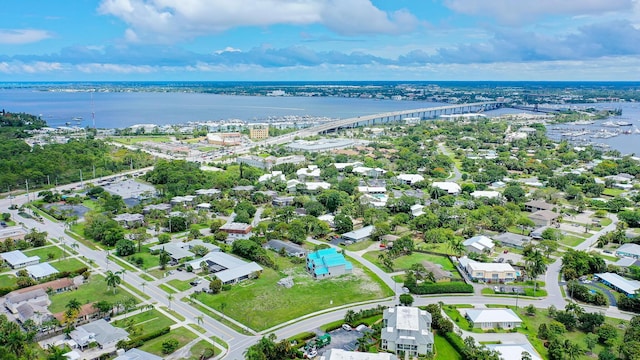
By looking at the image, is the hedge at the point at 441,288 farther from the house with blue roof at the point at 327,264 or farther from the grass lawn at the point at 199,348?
the grass lawn at the point at 199,348

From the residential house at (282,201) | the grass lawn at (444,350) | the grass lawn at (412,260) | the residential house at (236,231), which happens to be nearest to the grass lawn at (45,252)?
the residential house at (236,231)

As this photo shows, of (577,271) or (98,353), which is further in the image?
(577,271)

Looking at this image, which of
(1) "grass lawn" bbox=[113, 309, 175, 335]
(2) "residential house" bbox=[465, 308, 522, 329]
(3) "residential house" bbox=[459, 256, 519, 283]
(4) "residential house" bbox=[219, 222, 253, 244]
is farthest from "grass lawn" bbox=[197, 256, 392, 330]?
(4) "residential house" bbox=[219, 222, 253, 244]

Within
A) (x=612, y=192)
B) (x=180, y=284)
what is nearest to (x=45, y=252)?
(x=180, y=284)

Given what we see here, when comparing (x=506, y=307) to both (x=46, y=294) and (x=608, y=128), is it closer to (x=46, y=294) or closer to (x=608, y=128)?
(x=46, y=294)

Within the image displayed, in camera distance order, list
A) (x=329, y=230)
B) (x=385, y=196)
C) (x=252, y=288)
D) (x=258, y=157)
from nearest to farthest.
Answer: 1. (x=252, y=288)
2. (x=329, y=230)
3. (x=385, y=196)
4. (x=258, y=157)

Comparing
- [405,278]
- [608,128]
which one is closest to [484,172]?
[405,278]
